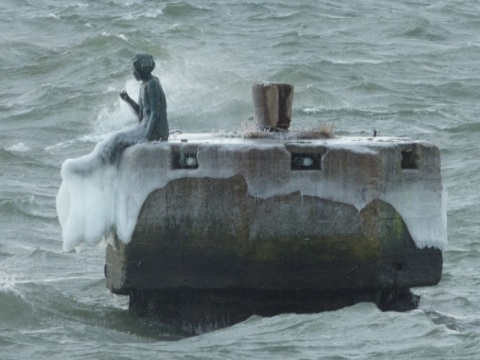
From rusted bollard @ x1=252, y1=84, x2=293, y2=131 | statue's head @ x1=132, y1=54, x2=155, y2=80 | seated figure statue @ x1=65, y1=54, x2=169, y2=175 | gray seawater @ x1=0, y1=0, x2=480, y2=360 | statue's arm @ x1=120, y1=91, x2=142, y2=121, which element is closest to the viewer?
gray seawater @ x1=0, y1=0, x2=480, y2=360

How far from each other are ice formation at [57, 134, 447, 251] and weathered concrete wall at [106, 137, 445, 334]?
0.4 inches

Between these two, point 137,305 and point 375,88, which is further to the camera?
point 375,88

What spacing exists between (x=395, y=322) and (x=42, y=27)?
2666cm

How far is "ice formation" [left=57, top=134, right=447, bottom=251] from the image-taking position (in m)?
13.6

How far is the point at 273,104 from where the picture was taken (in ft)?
49.0

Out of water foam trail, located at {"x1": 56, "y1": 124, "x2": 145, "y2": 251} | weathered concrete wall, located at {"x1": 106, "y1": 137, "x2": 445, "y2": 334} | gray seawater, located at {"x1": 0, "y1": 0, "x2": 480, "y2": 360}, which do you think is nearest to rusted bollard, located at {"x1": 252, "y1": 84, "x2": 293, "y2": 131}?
weathered concrete wall, located at {"x1": 106, "y1": 137, "x2": 445, "y2": 334}

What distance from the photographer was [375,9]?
4272cm

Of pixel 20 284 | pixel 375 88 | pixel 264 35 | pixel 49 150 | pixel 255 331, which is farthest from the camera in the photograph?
pixel 264 35

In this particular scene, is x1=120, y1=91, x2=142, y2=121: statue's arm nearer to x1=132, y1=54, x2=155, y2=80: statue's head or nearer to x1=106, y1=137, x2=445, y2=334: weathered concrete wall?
x1=132, y1=54, x2=155, y2=80: statue's head

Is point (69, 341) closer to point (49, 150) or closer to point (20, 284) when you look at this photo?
point (20, 284)

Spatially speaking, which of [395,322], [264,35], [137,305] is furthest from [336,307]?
[264,35]

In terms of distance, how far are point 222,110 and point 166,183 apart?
1537 centimetres

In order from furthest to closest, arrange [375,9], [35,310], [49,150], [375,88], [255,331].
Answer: [375,9] → [375,88] → [49,150] → [35,310] → [255,331]

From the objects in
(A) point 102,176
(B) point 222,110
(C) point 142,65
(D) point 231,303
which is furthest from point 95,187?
(B) point 222,110
